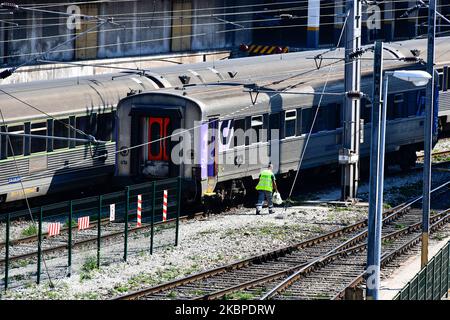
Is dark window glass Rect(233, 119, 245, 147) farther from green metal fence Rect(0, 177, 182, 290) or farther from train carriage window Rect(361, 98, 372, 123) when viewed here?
train carriage window Rect(361, 98, 372, 123)

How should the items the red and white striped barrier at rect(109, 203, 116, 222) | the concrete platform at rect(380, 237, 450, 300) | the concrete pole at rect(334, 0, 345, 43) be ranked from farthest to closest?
the concrete pole at rect(334, 0, 345, 43)
the red and white striped barrier at rect(109, 203, 116, 222)
the concrete platform at rect(380, 237, 450, 300)

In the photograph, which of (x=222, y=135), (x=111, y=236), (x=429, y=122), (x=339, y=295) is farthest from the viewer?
(x=222, y=135)

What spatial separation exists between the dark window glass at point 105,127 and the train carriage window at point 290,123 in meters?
4.83

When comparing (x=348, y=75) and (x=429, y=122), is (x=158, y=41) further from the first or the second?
(x=429, y=122)

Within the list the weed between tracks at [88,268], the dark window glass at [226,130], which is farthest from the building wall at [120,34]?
the weed between tracks at [88,268]

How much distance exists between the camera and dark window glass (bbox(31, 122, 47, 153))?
31.6m

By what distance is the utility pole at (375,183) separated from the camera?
2105 cm

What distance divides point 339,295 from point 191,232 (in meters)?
7.00

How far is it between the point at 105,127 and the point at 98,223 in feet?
25.8

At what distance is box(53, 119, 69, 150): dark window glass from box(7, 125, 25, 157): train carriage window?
1.20 meters

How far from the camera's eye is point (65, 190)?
108ft

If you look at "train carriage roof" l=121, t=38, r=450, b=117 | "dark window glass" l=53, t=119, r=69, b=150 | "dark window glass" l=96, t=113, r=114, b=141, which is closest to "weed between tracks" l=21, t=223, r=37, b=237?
"dark window glass" l=53, t=119, r=69, b=150

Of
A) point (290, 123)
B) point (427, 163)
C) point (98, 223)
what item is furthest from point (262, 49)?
point (427, 163)
